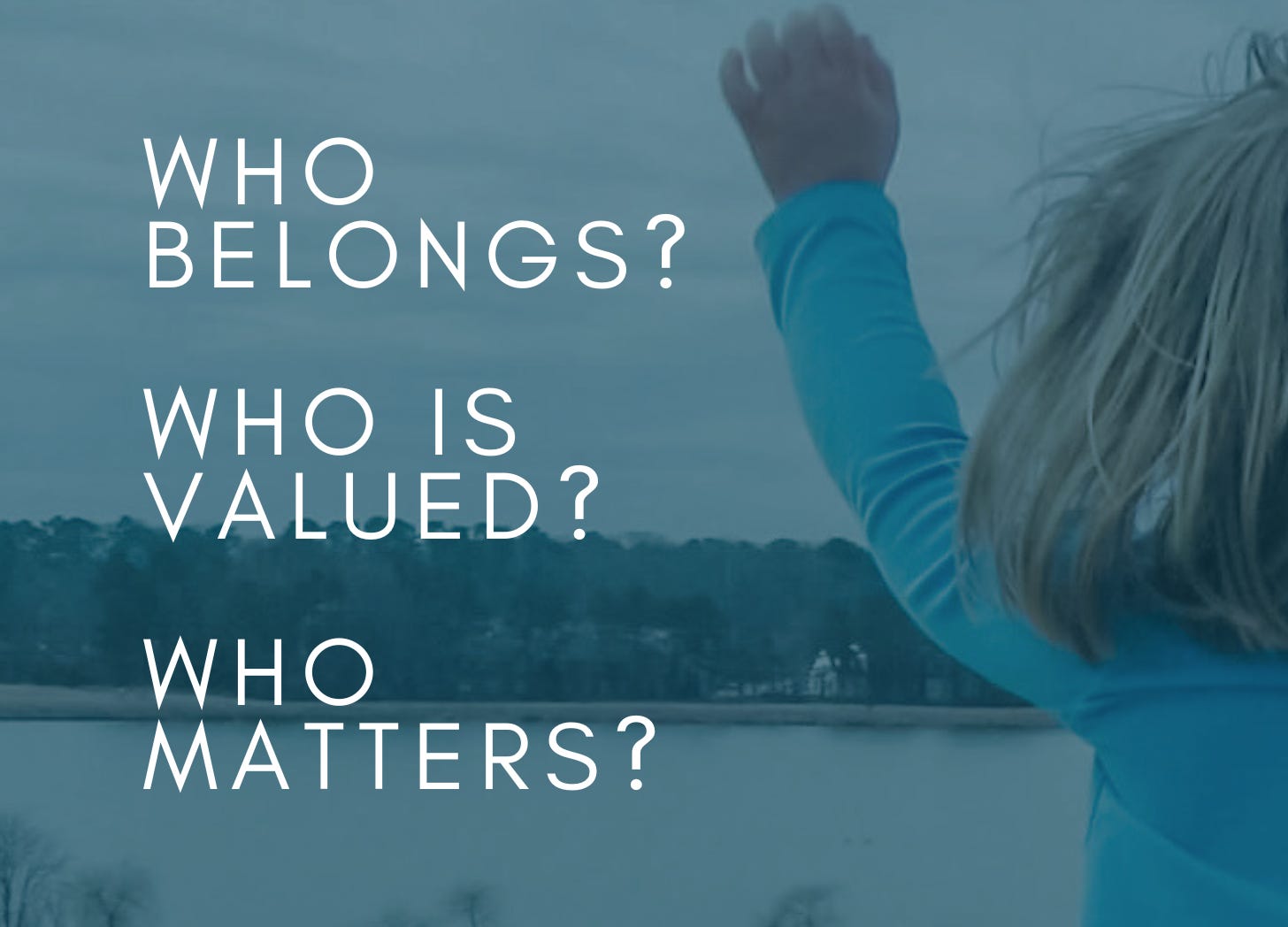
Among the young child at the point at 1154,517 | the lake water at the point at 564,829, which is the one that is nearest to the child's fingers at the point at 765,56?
the young child at the point at 1154,517

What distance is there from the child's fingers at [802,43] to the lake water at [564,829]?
110cm

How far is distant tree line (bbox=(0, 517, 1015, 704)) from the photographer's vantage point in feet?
5.20

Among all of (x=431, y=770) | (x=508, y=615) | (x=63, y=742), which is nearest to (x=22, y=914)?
(x=63, y=742)

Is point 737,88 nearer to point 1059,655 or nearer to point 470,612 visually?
point 1059,655

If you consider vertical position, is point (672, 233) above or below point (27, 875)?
above

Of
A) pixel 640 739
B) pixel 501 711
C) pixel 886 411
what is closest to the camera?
pixel 886 411

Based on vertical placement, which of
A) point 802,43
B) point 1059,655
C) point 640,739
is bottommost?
point 640,739

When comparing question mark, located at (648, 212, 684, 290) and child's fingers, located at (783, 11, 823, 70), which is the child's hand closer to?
child's fingers, located at (783, 11, 823, 70)

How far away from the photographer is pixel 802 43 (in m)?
0.60

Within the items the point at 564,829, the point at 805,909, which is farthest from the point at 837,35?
the point at 564,829

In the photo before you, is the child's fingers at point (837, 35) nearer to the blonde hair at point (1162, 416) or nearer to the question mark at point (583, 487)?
the blonde hair at point (1162, 416)

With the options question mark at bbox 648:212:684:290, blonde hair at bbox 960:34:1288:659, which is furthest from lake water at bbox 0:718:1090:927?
blonde hair at bbox 960:34:1288:659

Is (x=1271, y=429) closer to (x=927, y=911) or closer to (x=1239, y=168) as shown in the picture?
(x=1239, y=168)

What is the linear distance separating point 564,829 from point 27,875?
0.80m
